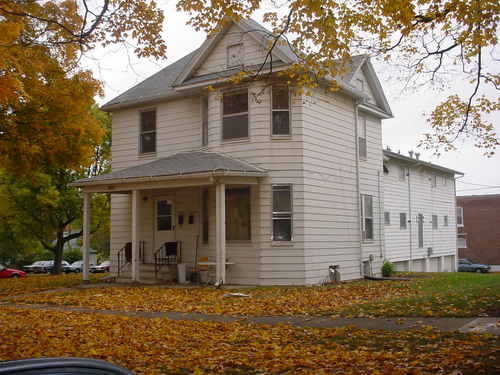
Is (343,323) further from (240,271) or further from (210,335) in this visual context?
(240,271)

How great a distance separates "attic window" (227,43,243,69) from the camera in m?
19.0

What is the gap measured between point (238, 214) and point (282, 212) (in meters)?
1.53

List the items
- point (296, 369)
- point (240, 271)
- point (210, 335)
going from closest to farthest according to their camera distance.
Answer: point (296, 369)
point (210, 335)
point (240, 271)

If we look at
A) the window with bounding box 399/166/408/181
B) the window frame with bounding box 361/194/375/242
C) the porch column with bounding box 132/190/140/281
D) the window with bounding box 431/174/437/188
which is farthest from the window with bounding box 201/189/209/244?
the window with bounding box 431/174/437/188

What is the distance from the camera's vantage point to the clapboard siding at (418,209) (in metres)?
27.8

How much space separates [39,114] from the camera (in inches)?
728

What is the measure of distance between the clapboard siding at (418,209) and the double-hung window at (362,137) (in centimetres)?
533

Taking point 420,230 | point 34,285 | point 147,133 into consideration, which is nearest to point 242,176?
point 147,133

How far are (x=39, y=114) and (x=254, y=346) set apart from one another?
1318 cm

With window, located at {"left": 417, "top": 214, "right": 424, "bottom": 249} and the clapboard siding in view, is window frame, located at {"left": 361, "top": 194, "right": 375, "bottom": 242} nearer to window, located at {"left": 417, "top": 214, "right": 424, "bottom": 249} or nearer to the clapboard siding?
the clapboard siding

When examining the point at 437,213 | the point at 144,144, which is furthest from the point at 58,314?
the point at 437,213

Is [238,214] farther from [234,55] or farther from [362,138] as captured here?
[362,138]

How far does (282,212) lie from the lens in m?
18.2

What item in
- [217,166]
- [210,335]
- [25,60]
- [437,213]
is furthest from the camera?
[437,213]
